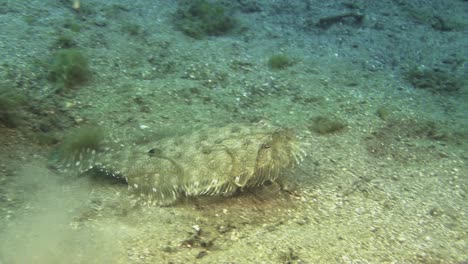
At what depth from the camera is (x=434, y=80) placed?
7.50 metres

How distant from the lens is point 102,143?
179 inches

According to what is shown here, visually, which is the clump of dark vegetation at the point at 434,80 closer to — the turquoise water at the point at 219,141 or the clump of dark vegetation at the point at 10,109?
the turquoise water at the point at 219,141

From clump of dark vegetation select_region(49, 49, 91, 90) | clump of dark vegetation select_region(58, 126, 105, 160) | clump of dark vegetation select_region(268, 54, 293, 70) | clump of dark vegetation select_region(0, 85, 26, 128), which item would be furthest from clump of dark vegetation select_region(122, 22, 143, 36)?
clump of dark vegetation select_region(58, 126, 105, 160)

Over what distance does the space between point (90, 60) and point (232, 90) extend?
2.47 metres

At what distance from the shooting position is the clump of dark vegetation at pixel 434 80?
7.33 metres

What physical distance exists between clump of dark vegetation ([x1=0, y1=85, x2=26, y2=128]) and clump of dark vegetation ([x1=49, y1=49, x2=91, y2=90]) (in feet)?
2.65

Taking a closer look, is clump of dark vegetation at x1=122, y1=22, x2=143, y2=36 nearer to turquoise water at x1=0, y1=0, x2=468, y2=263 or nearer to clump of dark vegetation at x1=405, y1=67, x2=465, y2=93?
turquoise water at x1=0, y1=0, x2=468, y2=263

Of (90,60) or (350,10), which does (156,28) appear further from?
(350,10)

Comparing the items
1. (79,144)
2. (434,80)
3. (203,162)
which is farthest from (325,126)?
(79,144)

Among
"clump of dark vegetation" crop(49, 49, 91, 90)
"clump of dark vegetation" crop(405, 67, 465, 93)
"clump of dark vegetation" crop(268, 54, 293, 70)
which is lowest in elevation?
"clump of dark vegetation" crop(405, 67, 465, 93)

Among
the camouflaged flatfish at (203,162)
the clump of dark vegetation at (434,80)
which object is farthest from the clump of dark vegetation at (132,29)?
the clump of dark vegetation at (434,80)

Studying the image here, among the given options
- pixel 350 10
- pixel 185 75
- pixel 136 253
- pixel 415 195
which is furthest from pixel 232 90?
pixel 350 10

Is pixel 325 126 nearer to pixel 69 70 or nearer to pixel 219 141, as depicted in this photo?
pixel 219 141

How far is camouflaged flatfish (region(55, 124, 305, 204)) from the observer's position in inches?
160
